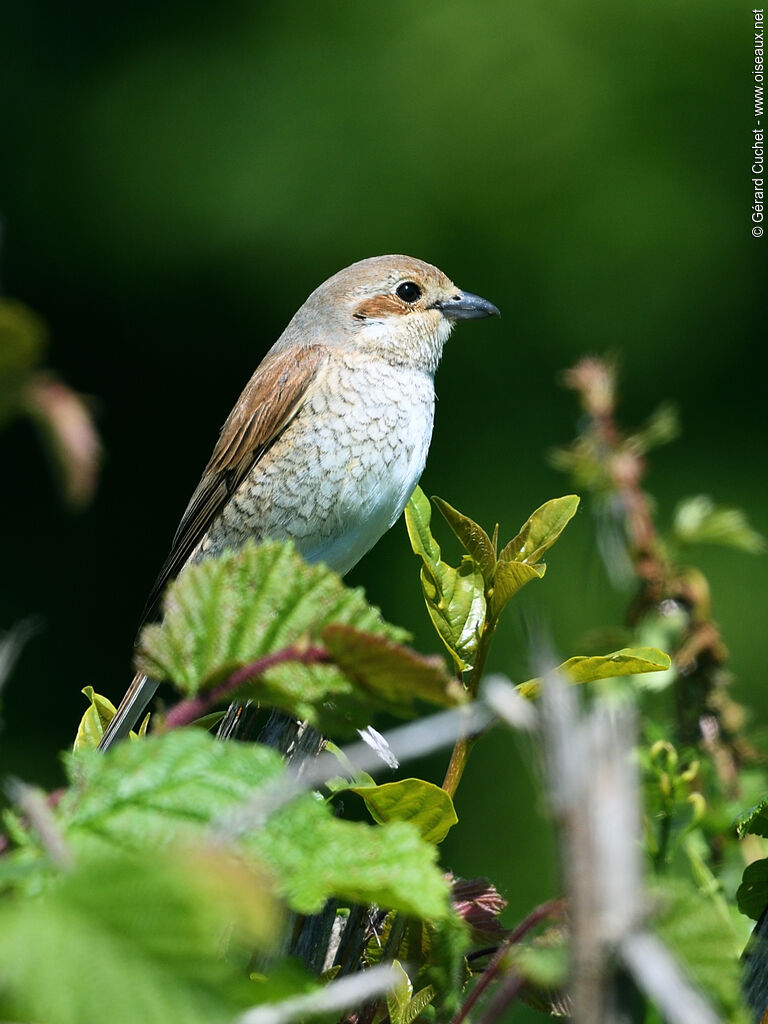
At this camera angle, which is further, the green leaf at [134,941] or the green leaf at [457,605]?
the green leaf at [457,605]

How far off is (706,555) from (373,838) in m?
3.34

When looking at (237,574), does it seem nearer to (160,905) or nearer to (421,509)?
(160,905)

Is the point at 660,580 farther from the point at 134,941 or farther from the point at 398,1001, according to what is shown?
the point at 134,941

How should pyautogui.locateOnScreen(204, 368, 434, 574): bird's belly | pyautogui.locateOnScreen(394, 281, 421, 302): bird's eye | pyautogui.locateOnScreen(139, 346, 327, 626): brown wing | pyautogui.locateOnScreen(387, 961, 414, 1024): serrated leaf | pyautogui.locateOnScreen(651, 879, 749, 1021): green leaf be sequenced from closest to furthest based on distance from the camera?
pyautogui.locateOnScreen(651, 879, 749, 1021): green leaf < pyautogui.locateOnScreen(387, 961, 414, 1024): serrated leaf < pyautogui.locateOnScreen(204, 368, 434, 574): bird's belly < pyautogui.locateOnScreen(139, 346, 327, 626): brown wing < pyautogui.locateOnScreen(394, 281, 421, 302): bird's eye

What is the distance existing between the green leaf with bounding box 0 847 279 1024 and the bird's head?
2319 millimetres

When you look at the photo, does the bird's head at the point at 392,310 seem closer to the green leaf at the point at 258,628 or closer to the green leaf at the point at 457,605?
the green leaf at the point at 457,605

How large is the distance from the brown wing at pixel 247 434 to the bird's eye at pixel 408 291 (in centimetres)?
27

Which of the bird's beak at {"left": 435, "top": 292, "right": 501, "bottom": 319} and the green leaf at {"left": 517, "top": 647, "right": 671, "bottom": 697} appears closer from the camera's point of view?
the green leaf at {"left": 517, "top": 647, "right": 671, "bottom": 697}

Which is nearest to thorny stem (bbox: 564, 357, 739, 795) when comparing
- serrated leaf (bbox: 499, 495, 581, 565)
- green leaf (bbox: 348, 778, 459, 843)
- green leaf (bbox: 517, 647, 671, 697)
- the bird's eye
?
serrated leaf (bbox: 499, 495, 581, 565)

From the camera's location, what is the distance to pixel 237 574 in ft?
2.33

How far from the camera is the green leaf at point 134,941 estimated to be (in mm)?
420

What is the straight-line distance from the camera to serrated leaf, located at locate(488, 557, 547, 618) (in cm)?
100

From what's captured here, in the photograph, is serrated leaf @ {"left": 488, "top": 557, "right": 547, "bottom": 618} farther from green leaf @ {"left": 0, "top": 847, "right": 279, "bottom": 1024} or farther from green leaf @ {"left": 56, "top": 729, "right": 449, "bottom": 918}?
green leaf @ {"left": 0, "top": 847, "right": 279, "bottom": 1024}

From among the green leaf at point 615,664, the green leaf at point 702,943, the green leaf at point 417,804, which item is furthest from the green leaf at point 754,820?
the green leaf at point 702,943
